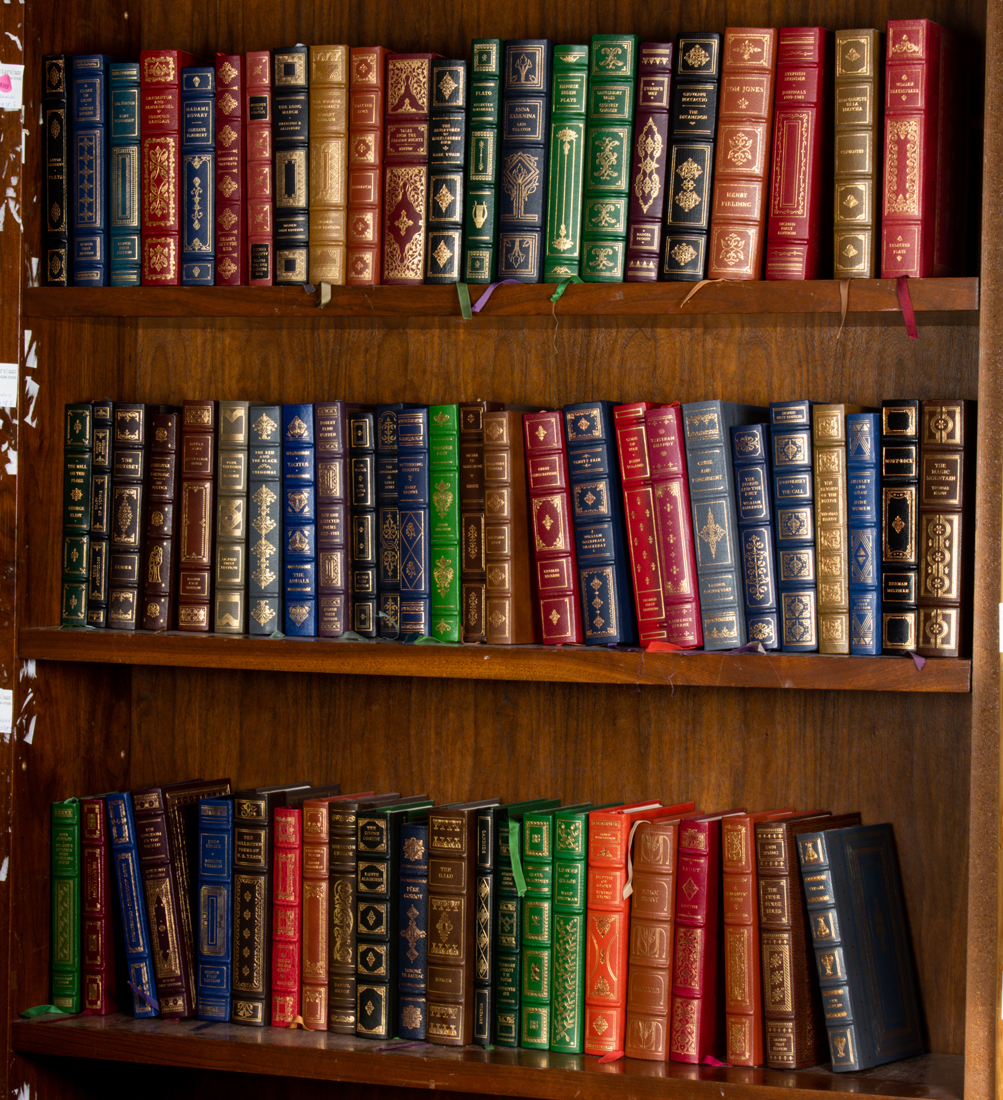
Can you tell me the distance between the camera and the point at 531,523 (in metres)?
1.53

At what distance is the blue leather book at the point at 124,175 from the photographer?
1.61 m

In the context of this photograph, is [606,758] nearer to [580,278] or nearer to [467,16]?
[580,278]

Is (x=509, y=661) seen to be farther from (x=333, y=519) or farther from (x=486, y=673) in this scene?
(x=333, y=519)

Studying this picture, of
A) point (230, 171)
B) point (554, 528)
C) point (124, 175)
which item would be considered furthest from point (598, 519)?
point (124, 175)

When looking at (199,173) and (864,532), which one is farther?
(199,173)

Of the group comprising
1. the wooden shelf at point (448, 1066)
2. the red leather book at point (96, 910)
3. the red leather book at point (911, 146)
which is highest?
the red leather book at point (911, 146)

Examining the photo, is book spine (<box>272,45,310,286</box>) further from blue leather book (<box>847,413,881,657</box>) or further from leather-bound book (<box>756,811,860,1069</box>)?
leather-bound book (<box>756,811,860,1069</box>)

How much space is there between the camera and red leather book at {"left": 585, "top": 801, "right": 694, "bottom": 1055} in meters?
1.47

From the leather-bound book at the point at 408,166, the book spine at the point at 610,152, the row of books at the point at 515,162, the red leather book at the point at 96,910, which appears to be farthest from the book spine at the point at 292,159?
the red leather book at the point at 96,910

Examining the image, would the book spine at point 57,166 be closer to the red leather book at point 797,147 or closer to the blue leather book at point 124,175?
the blue leather book at point 124,175

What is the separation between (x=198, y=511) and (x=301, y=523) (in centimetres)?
13

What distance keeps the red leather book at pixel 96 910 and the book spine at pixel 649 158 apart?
2.98ft

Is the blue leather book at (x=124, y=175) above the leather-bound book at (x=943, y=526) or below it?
above

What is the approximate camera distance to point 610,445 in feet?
4.92
